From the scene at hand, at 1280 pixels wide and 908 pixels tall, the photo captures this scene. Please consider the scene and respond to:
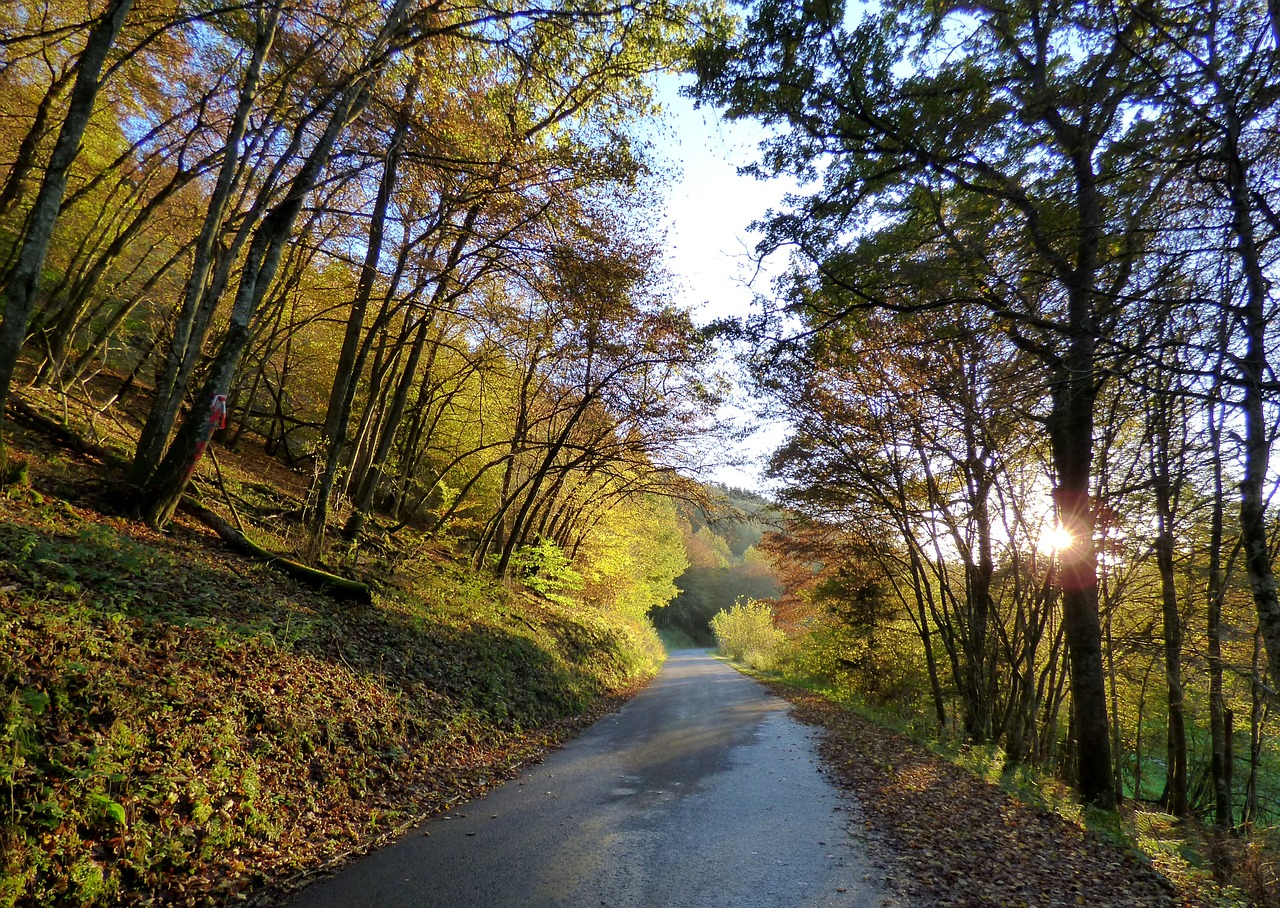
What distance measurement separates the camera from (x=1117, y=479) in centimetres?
1023

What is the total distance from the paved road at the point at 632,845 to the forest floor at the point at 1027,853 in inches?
18.3

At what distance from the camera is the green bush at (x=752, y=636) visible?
2964 cm

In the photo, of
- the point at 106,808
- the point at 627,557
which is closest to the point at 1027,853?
the point at 106,808

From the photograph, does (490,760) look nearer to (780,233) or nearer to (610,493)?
(780,233)

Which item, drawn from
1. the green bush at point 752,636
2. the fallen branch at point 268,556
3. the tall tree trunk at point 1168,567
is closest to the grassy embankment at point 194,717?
the fallen branch at point 268,556

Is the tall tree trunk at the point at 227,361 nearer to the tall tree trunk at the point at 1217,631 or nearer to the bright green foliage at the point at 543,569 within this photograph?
the bright green foliage at the point at 543,569

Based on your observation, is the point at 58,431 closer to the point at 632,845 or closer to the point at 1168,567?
the point at 632,845

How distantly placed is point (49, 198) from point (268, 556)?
4.68 meters

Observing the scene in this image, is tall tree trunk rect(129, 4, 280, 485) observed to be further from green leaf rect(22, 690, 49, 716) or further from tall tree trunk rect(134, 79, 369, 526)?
green leaf rect(22, 690, 49, 716)

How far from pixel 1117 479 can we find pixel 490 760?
11.5 metres

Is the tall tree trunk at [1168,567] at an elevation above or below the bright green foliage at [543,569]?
above

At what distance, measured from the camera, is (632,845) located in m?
4.64

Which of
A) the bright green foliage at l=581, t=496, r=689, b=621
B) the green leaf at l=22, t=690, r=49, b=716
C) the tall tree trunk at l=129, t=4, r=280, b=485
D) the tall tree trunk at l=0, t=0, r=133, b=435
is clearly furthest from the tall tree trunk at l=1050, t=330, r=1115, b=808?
the bright green foliage at l=581, t=496, r=689, b=621

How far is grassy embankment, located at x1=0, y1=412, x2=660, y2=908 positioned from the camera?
→ 3100 mm
